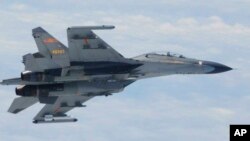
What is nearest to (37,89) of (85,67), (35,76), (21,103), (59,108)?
(35,76)

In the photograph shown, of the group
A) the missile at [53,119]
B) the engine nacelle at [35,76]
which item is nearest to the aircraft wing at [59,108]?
the missile at [53,119]

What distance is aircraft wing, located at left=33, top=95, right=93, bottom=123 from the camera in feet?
171

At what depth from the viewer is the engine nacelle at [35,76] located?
44.3 metres

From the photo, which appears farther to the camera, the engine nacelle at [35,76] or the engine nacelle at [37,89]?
the engine nacelle at [37,89]

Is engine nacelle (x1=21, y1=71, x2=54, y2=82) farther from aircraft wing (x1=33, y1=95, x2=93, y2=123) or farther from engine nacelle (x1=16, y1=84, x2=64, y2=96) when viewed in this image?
aircraft wing (x1=33, y1=95, x2=93, y2=123)

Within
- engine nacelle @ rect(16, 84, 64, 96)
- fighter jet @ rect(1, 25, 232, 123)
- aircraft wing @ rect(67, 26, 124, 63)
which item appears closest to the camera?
aircraft wing @ rect(67, 26, 124, 63)

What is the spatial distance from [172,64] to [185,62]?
1144mm

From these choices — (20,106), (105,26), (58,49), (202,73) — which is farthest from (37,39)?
(202,73)

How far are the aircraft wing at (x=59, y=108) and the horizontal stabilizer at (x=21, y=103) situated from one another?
55.9 inches

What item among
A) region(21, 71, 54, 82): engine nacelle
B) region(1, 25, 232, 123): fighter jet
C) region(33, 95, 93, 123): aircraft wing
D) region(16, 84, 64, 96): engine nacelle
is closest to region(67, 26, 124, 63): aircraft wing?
region(1, 25, 232, 123): fighter jet

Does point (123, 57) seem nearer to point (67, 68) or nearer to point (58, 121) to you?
point (67, 68)

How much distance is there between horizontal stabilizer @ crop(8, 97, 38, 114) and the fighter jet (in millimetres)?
2077

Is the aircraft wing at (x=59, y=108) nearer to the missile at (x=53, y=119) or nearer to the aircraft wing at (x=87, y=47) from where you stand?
the missile at (x=53, y=119)

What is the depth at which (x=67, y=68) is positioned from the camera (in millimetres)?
44562
